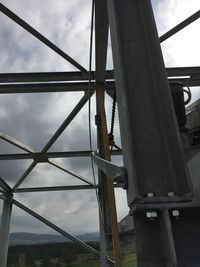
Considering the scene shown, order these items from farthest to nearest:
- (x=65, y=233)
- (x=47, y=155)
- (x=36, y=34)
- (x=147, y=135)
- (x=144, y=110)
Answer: (x=65, y=233)
(x=47, y=155)
(x=36, y=34)
(x=144, y=110)
(x=147, y=135)

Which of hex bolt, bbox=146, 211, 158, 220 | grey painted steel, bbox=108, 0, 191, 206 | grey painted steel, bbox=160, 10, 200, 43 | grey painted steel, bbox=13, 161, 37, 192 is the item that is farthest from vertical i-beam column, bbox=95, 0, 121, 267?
hex bolt, bbox=146, 211, 158, 220

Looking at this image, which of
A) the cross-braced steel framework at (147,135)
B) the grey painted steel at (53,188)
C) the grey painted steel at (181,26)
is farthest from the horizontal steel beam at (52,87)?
the grey painted steel at (53,188)

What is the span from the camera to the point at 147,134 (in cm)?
214

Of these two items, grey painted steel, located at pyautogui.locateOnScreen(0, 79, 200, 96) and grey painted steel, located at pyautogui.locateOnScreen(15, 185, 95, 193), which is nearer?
grey painted steel, located at pyautogui.locateOnScreen(0, 79, 200, 96)

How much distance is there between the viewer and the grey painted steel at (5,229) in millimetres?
10266

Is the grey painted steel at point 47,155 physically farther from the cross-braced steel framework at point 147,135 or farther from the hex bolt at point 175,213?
the hex bolt at point 175,213

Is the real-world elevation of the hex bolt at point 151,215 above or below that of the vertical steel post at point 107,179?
below

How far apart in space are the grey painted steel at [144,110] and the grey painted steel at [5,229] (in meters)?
9.32

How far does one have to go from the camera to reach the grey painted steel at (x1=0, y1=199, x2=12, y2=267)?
33.7 ft

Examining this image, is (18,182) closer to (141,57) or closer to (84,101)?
(84,101)

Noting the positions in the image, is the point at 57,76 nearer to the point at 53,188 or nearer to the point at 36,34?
the point at 36,34

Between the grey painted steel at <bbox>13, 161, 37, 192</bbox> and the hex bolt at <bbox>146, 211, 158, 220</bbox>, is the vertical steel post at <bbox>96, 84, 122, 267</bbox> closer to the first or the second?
the grey painted steel at <bbox>13, 161, 37, 192</bbox>

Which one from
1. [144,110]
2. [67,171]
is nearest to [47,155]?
[67,171]

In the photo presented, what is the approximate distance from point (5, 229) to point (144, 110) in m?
9.77
